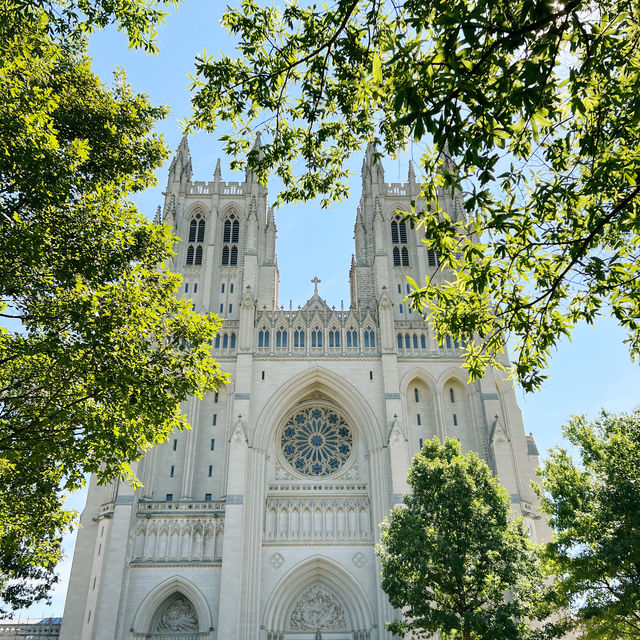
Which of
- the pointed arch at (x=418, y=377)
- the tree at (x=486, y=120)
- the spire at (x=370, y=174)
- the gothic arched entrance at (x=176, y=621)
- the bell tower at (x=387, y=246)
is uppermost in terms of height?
the spire at (x=370, y=174)

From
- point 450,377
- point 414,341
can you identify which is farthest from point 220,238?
point 450,377

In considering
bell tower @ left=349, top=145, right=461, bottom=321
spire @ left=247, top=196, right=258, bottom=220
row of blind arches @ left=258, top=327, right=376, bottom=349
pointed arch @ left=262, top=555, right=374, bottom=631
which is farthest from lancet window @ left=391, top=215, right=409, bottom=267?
pointed arch @ left=262, top=555, right=374, bottom=631

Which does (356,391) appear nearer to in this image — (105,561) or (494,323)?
(105,561)

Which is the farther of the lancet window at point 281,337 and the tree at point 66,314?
the lancet window at point 281,337

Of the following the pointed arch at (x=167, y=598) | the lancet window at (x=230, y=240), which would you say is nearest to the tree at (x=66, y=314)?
the pointed arch at (x=167, y=598)

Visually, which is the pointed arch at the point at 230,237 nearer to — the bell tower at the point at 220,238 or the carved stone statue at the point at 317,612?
the bell tower at the point at 220,238

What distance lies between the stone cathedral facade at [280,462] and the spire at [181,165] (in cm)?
272

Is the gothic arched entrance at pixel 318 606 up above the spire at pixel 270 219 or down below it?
below

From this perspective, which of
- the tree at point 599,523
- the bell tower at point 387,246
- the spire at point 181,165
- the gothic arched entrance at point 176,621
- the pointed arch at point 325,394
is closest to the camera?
the tree at point 599,523

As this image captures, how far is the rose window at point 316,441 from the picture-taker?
32531 mm

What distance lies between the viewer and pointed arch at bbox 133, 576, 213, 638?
26.7m

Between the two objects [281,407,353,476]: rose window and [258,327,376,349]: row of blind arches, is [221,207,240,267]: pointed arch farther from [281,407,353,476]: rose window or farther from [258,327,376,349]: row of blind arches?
[281,407,353,476]: rose window

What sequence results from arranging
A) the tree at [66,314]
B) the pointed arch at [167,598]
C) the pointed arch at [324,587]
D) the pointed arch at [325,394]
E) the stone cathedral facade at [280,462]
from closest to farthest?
the tree at [66,314], the pointed arch at [167,598], the stone cathedral facade at [280,462], the pointed arch at [324,587], the pointed arch at [325,394]

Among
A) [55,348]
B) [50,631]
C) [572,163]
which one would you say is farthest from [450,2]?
[50,631]
